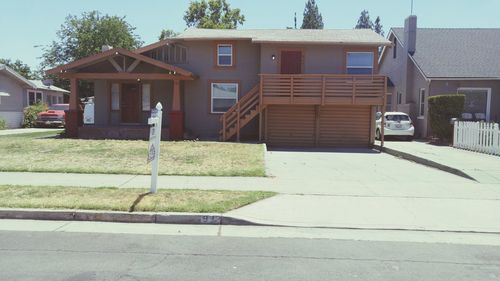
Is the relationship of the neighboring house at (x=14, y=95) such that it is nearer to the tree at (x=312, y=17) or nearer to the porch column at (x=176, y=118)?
the porch column at (x=176, y=118)

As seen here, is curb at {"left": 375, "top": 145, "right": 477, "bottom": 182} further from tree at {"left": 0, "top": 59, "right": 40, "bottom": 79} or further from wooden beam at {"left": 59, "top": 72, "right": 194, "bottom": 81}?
tree at {"left": 0, "top": 59, "right": 40, "bottom": 79}

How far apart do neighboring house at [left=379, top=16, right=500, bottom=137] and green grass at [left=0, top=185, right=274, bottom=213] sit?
748 inches

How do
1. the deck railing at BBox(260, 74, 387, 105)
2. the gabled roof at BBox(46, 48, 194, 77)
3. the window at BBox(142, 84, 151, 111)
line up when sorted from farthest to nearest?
the window at BBox(142, 84, 151, 111), the gabled roof at BBox(46, 48, 194, 77), the deck railing at BBox(260, 74, 387, 105)

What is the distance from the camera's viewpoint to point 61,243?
6074 mm

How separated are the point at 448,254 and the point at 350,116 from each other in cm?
1656

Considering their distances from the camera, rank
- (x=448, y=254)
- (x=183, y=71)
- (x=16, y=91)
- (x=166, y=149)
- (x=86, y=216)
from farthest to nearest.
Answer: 1. (x=16, y=91)
2. (x=183, y=71)
3. (x=166, y=149)
4. (x=86, y=216)
5. (x=448, y=254)

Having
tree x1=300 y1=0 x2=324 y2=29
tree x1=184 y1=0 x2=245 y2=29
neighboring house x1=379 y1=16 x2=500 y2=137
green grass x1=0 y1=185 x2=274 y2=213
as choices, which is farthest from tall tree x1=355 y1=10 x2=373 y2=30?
green grass x1=0 y1=185 x2=274 y2=213

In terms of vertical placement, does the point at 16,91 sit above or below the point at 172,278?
above

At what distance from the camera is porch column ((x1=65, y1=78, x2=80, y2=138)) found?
70.8ft

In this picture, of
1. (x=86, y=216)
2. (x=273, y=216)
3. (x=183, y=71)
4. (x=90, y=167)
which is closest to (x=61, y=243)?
(x=86, y=216)

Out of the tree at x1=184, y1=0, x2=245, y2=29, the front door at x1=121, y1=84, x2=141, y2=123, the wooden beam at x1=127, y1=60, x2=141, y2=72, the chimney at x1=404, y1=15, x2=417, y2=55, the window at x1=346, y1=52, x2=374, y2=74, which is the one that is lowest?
the front door at x1=121, y1=84, x2=141, y2=123

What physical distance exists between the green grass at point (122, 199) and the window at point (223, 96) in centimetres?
1408

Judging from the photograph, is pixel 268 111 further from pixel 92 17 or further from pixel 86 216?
pixel 92 17

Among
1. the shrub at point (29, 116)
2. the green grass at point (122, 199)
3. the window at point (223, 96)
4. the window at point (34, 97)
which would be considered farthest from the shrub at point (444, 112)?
the window at point (34, 97)
